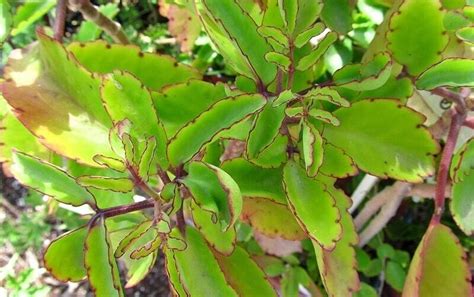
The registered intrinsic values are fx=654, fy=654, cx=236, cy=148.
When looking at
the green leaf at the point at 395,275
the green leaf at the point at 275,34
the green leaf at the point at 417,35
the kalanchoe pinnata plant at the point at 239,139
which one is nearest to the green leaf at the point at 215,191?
the kalanchoe pinnata plant at the point at 239,139

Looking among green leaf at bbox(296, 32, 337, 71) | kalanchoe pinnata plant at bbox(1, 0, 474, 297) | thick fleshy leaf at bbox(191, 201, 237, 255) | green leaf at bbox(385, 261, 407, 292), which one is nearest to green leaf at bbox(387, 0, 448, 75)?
kalanchoe pinnata plant at bbox(1, 0, 474, 297)

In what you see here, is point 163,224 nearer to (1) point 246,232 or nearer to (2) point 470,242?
(1) point 246,232

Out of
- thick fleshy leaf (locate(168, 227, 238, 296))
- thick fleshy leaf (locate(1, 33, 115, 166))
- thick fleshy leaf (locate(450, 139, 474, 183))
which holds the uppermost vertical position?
thick fleshy leaf (locate(1, 33, 115, 166))

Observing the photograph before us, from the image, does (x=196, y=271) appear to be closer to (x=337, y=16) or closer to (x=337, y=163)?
(x=337, y=163)

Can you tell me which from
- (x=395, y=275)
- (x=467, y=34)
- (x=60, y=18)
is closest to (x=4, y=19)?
(x=60, y=18)

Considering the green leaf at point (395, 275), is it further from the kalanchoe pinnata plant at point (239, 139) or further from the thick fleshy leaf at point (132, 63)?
the thick fleshy leaf at point (132, 63)

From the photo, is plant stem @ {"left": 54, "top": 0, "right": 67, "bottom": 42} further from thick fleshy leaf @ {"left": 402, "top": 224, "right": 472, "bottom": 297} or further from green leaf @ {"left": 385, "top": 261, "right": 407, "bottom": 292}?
green leaf @ {"left": 385, "top": 261, "right": 407, "bottom": 292}

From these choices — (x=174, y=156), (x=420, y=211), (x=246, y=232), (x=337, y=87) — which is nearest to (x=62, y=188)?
(x=174, y=156)
